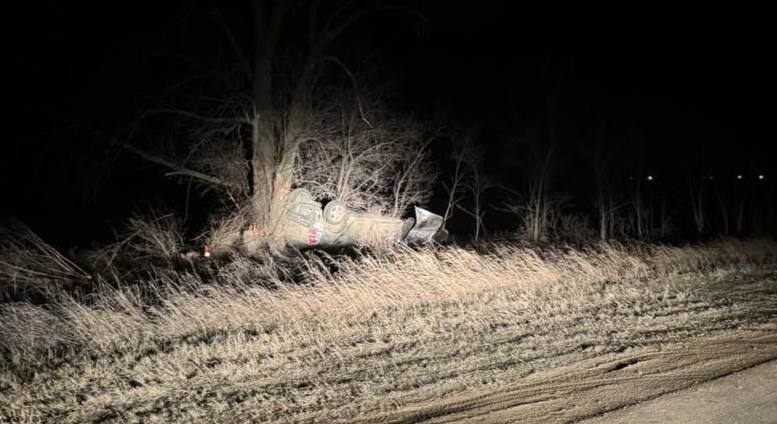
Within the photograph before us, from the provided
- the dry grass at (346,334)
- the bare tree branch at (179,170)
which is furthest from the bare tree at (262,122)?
the dry grass at (346,334)

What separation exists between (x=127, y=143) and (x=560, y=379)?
12.1 meters

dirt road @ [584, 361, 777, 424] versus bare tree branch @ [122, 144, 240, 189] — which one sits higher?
bare tree branch @ [122, 144, 240, 189]

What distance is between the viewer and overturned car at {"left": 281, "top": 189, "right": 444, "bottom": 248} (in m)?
16.6

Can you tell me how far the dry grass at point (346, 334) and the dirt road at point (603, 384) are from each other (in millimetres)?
234

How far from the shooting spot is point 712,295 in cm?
998

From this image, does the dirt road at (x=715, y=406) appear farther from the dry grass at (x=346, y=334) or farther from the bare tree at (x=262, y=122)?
the bare tree at (x=262, y=122)

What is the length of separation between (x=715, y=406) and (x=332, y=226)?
1292cm

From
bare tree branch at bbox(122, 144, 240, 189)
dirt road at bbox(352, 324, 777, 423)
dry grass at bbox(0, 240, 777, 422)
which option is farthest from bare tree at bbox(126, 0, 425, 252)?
dirt road at bbox(352, 324, 777, 423)

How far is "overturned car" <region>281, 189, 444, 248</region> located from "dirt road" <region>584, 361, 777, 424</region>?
445 inches

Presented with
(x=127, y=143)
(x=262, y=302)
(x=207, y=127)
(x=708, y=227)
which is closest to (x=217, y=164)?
(x=207, y=127)

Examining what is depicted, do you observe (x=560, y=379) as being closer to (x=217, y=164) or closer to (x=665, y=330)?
(x=665, y=330)

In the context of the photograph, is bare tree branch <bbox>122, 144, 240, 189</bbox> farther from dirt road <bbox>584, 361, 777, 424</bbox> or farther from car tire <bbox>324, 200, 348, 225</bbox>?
dirt road <bbox>584, 361, 777, 424</bbox>

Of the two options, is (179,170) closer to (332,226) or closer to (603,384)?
(332,226)

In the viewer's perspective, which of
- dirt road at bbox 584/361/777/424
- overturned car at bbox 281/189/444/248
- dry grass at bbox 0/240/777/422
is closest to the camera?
dirt road at bbox 584/361/777/424
